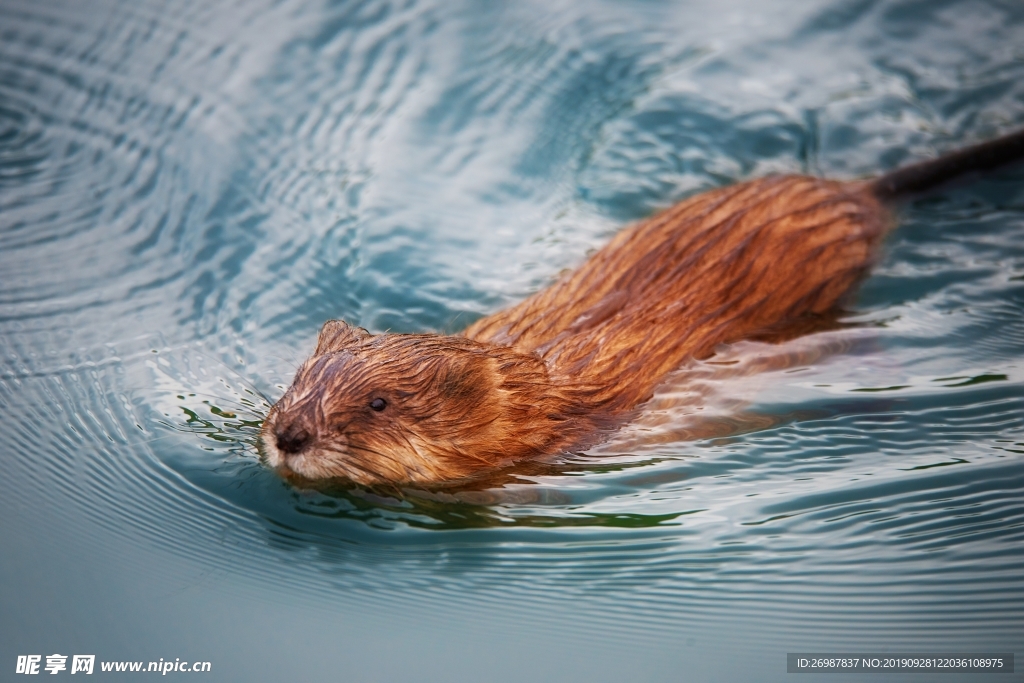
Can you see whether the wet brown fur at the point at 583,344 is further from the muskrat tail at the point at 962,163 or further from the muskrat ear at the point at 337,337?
the muskrat tail at the point at 962,163

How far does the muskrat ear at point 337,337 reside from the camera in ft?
13.9

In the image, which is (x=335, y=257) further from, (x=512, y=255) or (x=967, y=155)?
(x=967, y=155)

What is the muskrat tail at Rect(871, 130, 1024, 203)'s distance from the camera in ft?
19.5

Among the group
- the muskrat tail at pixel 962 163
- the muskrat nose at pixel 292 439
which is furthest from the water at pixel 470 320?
the muskrat nose at pixel 292 439

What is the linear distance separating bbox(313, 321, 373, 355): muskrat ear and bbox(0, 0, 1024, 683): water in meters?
0.46

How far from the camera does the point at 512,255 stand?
593 centimetres

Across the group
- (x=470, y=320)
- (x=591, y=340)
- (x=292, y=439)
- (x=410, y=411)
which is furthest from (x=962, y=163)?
(x=292, y=439)

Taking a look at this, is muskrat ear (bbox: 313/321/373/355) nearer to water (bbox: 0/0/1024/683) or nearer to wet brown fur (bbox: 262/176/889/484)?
wet brown fur (bbox: 262/176/889/484)

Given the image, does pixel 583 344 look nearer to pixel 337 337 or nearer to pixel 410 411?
pixel 410 411

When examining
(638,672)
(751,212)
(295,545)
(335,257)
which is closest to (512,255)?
(335,257)

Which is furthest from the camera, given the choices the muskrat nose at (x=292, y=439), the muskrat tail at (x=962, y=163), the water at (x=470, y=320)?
→ the muskrat tail at (x=962, y=163)

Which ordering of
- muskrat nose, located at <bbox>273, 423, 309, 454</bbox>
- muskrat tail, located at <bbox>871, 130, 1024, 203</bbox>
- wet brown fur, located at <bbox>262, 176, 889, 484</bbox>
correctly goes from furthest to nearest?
muskrat tail, located at <bbox>871, 130, 1024, 203</bbox>, wet brown fur, located at <bbox>262, 176, 889, 484</bbox>, muskrat nose, located at <bbox>273, 423, 309, 454</bbox>

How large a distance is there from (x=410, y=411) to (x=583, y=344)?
3.07 feet

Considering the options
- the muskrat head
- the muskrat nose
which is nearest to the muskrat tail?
the muskrat head
